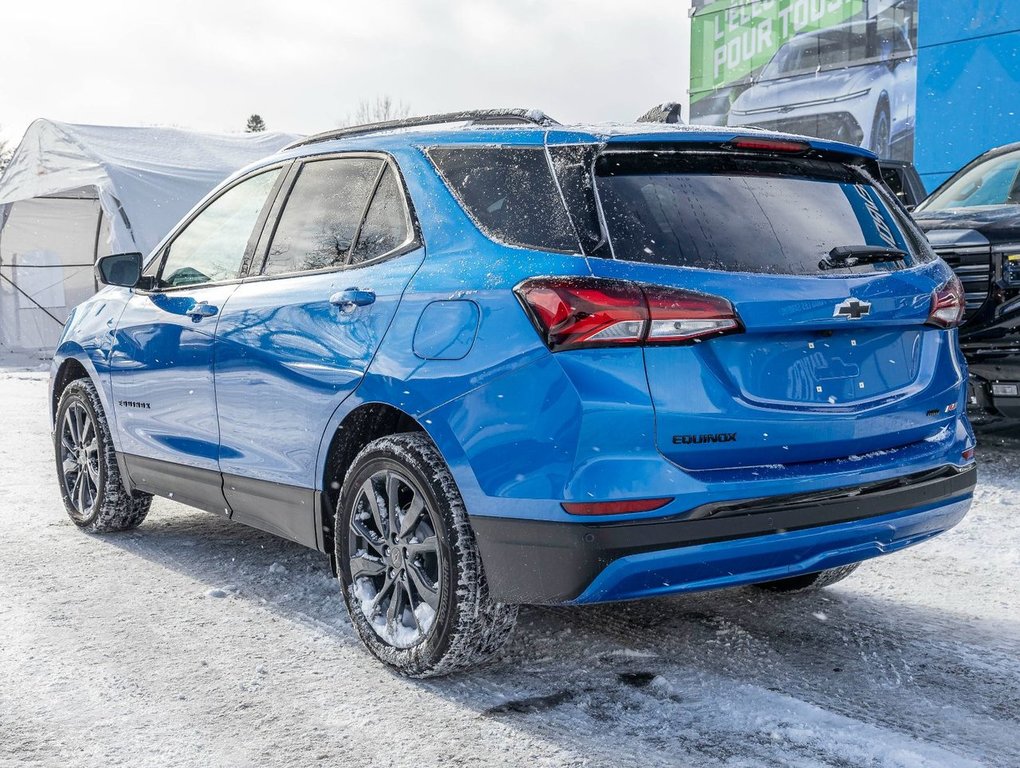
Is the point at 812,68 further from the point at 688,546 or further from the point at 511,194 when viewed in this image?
the point at 688,546

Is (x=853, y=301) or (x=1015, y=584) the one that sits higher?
(x=853, y=301)

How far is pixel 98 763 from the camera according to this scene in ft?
9.98

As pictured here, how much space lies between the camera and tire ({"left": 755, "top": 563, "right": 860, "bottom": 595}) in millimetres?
4438

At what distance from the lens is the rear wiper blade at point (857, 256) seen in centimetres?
342

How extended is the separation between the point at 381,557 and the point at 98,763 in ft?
3.60

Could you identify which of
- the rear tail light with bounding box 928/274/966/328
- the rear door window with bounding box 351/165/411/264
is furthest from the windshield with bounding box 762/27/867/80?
the rear door window with bounding box 351/165/411/264

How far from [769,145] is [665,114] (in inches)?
28.4

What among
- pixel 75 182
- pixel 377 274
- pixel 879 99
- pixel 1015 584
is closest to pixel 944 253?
pixel 1015 584

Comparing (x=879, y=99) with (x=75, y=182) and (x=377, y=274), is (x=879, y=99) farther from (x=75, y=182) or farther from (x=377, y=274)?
(x=377, y=274)

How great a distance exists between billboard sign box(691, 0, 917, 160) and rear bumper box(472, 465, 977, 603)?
58.0 ft

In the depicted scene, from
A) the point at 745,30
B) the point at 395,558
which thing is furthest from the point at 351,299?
the point at 745,30

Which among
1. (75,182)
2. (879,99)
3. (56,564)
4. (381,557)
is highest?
(879,99)

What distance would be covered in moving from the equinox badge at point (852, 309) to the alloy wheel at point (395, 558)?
4.37 feet

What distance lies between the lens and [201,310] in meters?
4.71
